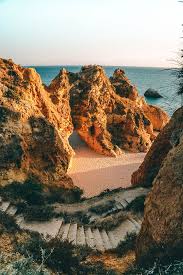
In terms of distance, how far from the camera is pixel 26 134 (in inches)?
1010

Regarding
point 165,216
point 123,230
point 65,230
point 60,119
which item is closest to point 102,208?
point 123,230

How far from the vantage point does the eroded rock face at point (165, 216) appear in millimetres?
9672

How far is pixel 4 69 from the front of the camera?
2833 centimetres

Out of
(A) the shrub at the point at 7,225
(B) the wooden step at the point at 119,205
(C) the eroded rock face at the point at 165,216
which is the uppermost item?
(C) the eroded rock face at the point at 165,216

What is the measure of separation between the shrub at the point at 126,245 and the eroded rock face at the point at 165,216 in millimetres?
2692

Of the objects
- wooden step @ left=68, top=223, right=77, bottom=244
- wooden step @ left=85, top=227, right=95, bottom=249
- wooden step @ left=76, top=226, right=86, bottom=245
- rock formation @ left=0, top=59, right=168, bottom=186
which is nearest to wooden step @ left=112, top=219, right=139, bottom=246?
wooden step @ left=85, top=227, right=95, bottom=249

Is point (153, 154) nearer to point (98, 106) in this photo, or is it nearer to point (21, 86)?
point (21, 86)

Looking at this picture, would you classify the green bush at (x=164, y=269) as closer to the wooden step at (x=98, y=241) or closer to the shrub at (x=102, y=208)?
the wooden step at (x=98, y=241)

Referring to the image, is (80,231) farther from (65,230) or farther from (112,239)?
(112,239)

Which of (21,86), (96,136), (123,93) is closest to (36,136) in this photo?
(21,86)

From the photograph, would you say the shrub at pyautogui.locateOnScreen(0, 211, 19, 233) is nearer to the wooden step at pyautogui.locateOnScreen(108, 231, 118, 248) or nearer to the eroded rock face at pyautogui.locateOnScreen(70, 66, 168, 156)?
the wooden step at pyautogui.locateOnScreen(108, 231, 118, 248)

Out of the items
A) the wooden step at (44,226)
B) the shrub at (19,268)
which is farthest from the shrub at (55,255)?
the wooden step at (44,226)

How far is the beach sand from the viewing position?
101ft

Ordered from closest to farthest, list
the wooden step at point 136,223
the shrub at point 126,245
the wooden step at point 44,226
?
the shrub at point 126,245, the wooden step at point 44,226, the wooden step at point 136,223
